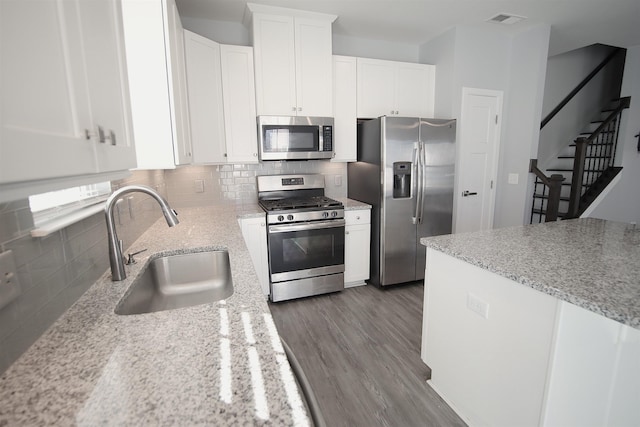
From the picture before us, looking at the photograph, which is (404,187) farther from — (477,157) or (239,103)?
(239,103)

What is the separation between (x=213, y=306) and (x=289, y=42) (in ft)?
8.78

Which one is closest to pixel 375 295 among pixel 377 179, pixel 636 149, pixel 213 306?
pixel 377 179

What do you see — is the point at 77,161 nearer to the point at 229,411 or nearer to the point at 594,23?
the point at 229,411

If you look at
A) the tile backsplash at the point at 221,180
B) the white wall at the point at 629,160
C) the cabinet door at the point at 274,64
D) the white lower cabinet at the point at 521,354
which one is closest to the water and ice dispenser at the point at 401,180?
the tile backsplash at the point at 221,180

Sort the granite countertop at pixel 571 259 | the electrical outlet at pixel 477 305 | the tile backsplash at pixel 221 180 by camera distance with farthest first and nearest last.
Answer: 1. the tile backsplash at pixel 221 180
2. the electrical outlet at pixel 477 305
3. the granite countertop at pixel 571 259

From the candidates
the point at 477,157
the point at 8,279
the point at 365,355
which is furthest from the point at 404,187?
the point at 8,279

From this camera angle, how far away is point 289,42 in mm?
2775

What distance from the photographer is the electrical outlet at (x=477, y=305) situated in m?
1.36

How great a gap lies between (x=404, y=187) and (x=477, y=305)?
1.74 metres

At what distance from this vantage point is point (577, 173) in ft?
11.1

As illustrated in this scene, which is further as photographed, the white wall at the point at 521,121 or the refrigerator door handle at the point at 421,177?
the white wall at the point at 521,121

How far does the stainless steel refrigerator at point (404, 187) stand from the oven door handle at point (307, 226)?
45cm

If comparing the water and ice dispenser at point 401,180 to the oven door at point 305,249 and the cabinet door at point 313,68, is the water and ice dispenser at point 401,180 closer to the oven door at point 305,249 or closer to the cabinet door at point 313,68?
the oven door at point 305,249

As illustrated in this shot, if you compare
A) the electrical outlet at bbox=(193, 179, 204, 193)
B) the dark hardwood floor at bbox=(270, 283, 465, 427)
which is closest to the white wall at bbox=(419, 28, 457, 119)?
the dark hardwood floor at bbox=(270, 283, 465, 427)
